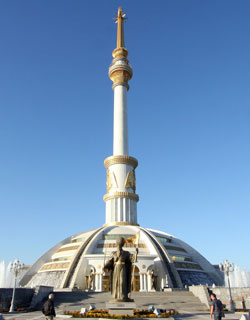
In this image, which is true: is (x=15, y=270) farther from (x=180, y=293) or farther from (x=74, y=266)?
(x=180, y=293)

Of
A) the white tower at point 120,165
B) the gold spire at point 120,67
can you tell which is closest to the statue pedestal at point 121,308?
the white tower at point 120,165

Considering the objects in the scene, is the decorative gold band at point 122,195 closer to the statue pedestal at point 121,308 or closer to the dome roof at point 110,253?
the dome roof at point 110,253

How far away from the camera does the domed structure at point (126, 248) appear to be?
35.7 meters

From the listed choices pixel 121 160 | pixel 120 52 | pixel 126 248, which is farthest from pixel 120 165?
pixel 120 52

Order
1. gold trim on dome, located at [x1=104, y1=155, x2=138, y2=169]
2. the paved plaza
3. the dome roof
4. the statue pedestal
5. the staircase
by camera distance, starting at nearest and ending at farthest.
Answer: the statue pedestal < the paved plaza < the staircase < the dome roof < gold trim on dome, located at [x1=104, y1=155, x2=138, y2=169]

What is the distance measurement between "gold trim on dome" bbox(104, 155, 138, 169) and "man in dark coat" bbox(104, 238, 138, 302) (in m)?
36.5

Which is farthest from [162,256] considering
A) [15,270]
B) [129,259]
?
[129,259]

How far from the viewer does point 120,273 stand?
1555cm

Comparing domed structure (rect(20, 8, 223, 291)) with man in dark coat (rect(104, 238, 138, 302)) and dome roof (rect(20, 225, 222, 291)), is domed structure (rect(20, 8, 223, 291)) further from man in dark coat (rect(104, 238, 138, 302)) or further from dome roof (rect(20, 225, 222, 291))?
man in dark coat (rect(104, 238, 138, 302))

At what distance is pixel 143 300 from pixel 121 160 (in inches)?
1155

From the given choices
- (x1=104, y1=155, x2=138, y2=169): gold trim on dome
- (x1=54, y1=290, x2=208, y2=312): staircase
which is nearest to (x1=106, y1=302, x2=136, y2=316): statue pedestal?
(x1=54, y1=290, x2=208, y2=312): staircase

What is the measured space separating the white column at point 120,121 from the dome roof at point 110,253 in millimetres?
15309

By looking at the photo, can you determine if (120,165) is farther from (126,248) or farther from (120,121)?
(126,248)

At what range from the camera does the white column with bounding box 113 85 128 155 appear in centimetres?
5444
